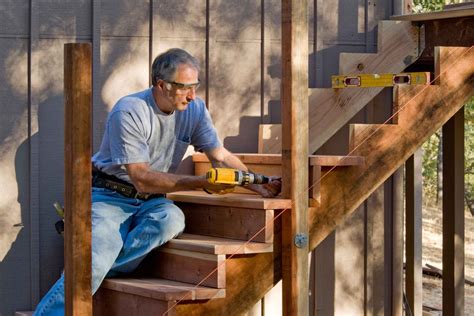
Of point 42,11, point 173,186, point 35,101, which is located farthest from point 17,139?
point 173,186

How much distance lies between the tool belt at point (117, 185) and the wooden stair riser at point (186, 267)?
1.07 ft

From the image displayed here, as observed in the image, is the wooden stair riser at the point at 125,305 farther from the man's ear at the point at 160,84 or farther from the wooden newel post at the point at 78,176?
the man's ear at the point at 160,84

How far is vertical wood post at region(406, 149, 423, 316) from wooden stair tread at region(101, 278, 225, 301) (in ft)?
8.51

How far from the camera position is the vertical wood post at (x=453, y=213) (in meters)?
8.31

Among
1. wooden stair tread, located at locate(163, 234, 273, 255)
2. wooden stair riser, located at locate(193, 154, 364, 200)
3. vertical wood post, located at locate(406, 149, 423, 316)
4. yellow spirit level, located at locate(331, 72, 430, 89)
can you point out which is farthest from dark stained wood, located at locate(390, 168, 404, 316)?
wooden stair tread, located at locate(163, 234, 273, 255)

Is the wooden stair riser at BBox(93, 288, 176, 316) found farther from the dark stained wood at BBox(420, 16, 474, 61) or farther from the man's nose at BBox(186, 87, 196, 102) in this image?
the dark stained wood at BBox(420, 16, 474, 61)

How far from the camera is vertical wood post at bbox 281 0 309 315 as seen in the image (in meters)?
6.37

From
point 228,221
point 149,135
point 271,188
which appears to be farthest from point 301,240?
point 149,135

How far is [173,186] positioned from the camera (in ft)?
20.9

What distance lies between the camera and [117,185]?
6.67m

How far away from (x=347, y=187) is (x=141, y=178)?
47.8 inches

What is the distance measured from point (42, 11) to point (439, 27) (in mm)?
2606

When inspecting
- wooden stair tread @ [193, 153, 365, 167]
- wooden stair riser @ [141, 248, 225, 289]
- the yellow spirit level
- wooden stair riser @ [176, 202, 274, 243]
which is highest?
the yellow spirit level

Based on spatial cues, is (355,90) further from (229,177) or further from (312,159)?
(229,177)
